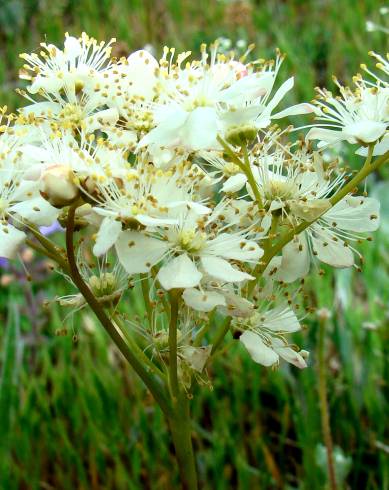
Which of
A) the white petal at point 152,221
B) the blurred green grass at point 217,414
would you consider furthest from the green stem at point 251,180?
the blurred green grass at point 217,414

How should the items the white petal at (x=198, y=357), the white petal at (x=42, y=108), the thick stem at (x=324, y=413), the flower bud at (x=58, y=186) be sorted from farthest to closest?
the thick stem at (x=324, y=413), the white petal at (x=42, y=108), the white petal at (x=198, y=357), the flower bud at (x=58, y=186)

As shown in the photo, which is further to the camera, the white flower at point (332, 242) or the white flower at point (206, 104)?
the white flower at point (332, 242)

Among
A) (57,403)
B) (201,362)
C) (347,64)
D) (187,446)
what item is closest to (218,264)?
(201,362)

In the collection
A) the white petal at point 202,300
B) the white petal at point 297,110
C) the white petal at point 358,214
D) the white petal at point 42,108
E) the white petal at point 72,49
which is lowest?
the white petal at point 202,300

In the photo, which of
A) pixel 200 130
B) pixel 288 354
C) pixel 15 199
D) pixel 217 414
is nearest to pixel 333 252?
pixel 288 354

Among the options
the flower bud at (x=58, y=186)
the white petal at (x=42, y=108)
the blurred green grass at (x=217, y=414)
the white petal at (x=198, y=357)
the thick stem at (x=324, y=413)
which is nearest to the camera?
the flower bud at (x=58, y=186)

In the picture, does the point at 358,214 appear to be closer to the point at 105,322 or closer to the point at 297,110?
the point at 297,110

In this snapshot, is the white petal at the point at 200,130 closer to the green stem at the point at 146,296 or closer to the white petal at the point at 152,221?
the white petal at the point at 152,221

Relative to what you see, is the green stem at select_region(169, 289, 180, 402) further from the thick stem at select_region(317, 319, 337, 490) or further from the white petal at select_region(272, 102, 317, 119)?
the thick stem at select_region(317, 319, 337, 490)
